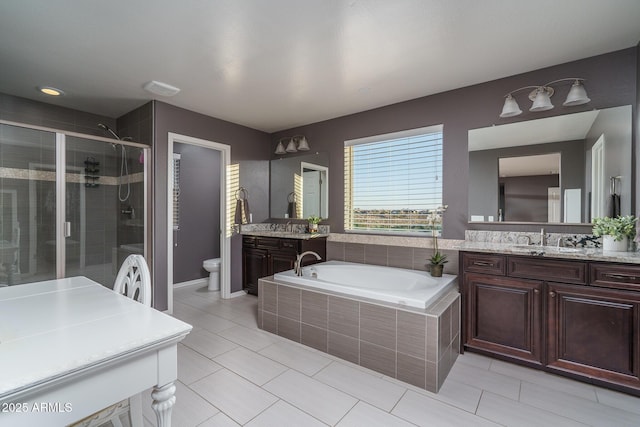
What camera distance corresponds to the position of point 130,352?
0.91m

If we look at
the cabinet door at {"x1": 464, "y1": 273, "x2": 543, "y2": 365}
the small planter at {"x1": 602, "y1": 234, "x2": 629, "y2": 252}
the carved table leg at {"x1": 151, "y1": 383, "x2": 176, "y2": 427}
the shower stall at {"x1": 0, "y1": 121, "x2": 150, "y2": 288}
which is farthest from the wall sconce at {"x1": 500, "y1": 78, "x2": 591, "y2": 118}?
the shower stall at {"x1": 0, "y1": 121, "x2": 150, "y2": 288}

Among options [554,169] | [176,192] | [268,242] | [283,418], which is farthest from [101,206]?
[554,169]

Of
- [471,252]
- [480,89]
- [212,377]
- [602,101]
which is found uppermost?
[480,89]

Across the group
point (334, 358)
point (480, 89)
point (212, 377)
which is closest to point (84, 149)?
point (212, 377)

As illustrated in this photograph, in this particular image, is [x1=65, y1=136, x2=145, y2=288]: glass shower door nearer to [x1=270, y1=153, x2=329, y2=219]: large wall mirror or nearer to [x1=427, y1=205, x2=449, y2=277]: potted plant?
[x1=270, y1=153, x2=329, y2=219]: large wall mirror

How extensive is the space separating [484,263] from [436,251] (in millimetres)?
626

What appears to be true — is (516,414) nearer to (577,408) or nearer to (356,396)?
(577,408)

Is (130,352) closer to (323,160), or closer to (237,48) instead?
(237,48)

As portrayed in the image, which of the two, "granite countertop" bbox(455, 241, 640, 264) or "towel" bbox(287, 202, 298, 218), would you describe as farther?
"towel" bbox(287, 202, 298, 218)

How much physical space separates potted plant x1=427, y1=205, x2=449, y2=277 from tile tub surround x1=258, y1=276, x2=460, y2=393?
0.23 meters

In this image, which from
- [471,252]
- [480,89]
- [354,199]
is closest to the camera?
[471,252]

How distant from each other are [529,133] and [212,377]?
133 inches

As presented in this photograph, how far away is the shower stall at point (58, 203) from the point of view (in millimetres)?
2602

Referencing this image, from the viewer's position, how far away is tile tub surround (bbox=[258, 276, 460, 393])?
1950 mm
